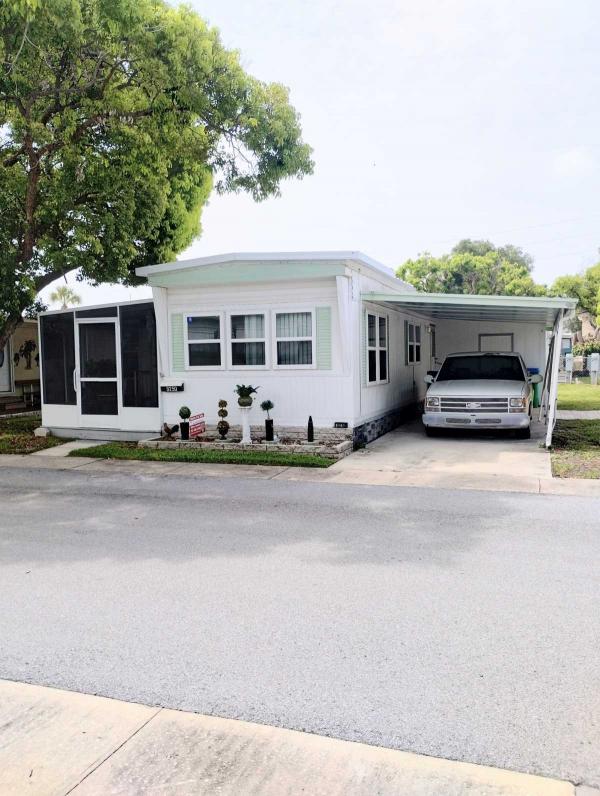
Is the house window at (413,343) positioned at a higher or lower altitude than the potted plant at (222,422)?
higher

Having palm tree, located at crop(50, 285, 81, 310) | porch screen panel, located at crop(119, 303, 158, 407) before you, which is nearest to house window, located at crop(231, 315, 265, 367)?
porch screen panel, located at crop(119, 303, 158, 407)

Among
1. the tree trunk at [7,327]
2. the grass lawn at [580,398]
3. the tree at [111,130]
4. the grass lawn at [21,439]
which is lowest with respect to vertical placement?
the grass lawn at [21,439]

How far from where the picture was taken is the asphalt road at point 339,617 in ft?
10.3

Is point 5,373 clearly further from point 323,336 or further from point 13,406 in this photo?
point 323,336

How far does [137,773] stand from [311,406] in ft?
29.8

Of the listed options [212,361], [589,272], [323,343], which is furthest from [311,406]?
[589,272]

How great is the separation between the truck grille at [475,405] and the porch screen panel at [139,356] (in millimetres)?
5567

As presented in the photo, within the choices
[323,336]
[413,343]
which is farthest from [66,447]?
[413,343]

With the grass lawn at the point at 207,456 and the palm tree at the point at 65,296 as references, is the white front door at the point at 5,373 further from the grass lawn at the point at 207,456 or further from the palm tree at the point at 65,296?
the palm tree at the point at 65,296

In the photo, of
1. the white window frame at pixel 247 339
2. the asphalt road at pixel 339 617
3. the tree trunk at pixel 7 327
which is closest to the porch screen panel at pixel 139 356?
the white window frame at pixel 247 339

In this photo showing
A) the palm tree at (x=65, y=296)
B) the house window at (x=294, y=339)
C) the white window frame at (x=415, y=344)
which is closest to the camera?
the house window at (x=294, y=339)

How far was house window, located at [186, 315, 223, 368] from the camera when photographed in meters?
12.3

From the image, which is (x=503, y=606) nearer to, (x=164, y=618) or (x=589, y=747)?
(x=589, y=747)

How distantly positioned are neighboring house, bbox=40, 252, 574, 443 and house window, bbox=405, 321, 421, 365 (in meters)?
1.52
